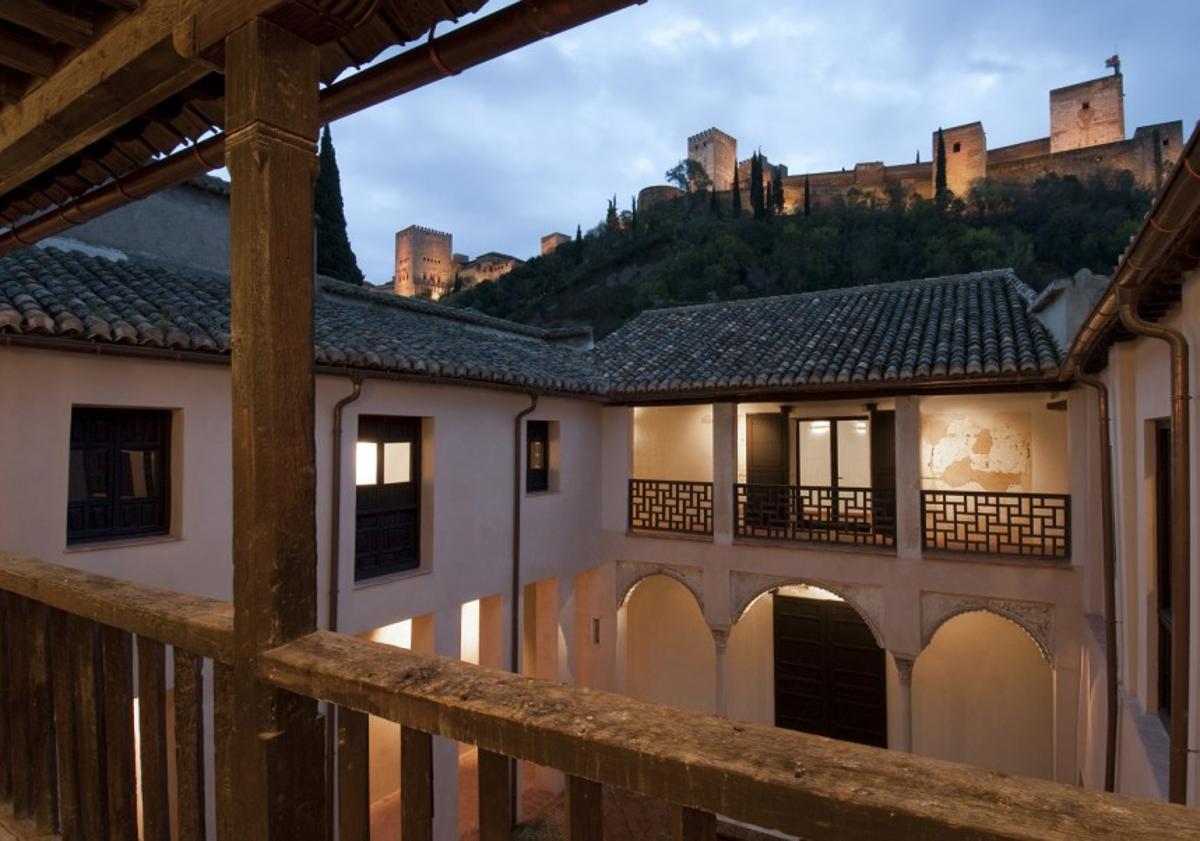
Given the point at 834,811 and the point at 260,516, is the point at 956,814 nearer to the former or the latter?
the point at 834,811

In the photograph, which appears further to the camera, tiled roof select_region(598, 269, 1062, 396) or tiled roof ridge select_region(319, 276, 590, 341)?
tiled roof ridge select_region(319, 276, 590, 341)

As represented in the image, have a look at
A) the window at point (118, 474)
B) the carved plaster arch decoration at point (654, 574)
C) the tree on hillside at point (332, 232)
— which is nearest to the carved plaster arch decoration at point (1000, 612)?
the carved plaster arch decoration at point (654, 574)

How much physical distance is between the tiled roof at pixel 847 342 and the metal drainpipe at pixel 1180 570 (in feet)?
15.0

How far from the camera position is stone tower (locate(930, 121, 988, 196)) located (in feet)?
148

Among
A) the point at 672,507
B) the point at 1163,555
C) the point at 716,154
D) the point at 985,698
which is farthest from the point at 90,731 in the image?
the point at 716,154

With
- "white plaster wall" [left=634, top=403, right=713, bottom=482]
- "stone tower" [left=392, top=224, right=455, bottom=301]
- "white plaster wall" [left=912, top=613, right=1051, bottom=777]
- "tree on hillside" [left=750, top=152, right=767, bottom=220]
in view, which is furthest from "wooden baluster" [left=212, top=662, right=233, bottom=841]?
"stone tower" [left=392, top=224, right=455, bottom=301]

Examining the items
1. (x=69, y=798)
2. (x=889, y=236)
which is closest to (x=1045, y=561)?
(x=69, y=798)

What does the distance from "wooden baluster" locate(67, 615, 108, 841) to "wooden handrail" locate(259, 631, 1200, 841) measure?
1.22 m

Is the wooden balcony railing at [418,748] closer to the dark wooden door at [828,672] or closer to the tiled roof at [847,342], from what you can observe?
the tiled roof at [847,342]

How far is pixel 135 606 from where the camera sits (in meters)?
1.99

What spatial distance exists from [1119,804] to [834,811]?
1.26 ft

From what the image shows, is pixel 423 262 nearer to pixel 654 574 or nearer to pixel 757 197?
pixel 757 197

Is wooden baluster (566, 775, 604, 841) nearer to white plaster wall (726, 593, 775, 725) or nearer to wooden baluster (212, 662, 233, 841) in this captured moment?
wooden baluster (212, 662, 233, 841)

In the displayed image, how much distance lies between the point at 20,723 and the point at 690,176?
58.3 m
